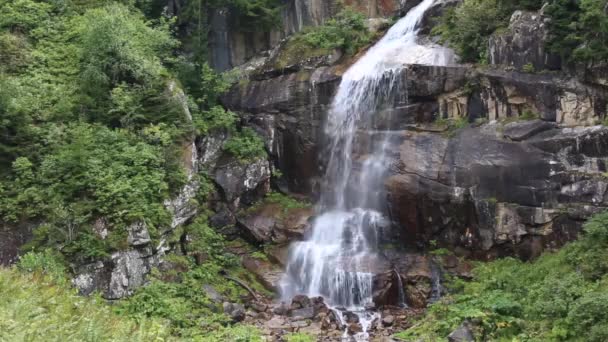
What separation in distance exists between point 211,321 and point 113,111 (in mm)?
6658

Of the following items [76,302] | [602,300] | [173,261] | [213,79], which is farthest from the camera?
[213,79]

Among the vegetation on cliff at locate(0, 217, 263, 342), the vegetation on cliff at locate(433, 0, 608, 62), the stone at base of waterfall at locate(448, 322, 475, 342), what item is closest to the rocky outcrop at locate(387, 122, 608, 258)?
the vegetation on cliff at locate(433, 0, 608, 62)

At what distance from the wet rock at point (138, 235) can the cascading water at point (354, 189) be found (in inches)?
177

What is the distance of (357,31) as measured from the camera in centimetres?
2155

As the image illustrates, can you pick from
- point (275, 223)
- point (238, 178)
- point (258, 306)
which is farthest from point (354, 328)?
point (238, 178)

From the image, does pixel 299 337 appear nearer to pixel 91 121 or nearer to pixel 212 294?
pixel 212 294

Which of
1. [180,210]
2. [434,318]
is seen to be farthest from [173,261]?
[434,318]

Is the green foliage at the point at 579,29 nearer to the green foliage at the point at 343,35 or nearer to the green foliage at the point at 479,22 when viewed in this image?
the green foliage at the point at 479,22

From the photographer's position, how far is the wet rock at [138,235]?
13.4 m

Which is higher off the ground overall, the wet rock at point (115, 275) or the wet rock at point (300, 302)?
the wet rock at point (115, 275)

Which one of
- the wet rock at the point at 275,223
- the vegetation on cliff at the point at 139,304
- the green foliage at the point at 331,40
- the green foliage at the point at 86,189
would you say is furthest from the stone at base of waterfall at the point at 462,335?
the green foliage at the point at 331,40

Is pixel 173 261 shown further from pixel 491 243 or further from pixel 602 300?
pixel 602 300

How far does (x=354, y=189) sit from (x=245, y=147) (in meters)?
4.17

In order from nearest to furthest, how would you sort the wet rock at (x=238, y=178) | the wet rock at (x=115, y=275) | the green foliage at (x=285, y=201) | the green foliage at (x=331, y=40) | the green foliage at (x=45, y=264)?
the green foliage at (x=45, y=264)
the wet rock at (x=115, y=275)
the wet rock at (x=238, y=178)
the green foliage at (x=285, y=201)
the green foliage at (x=331, y=40)
